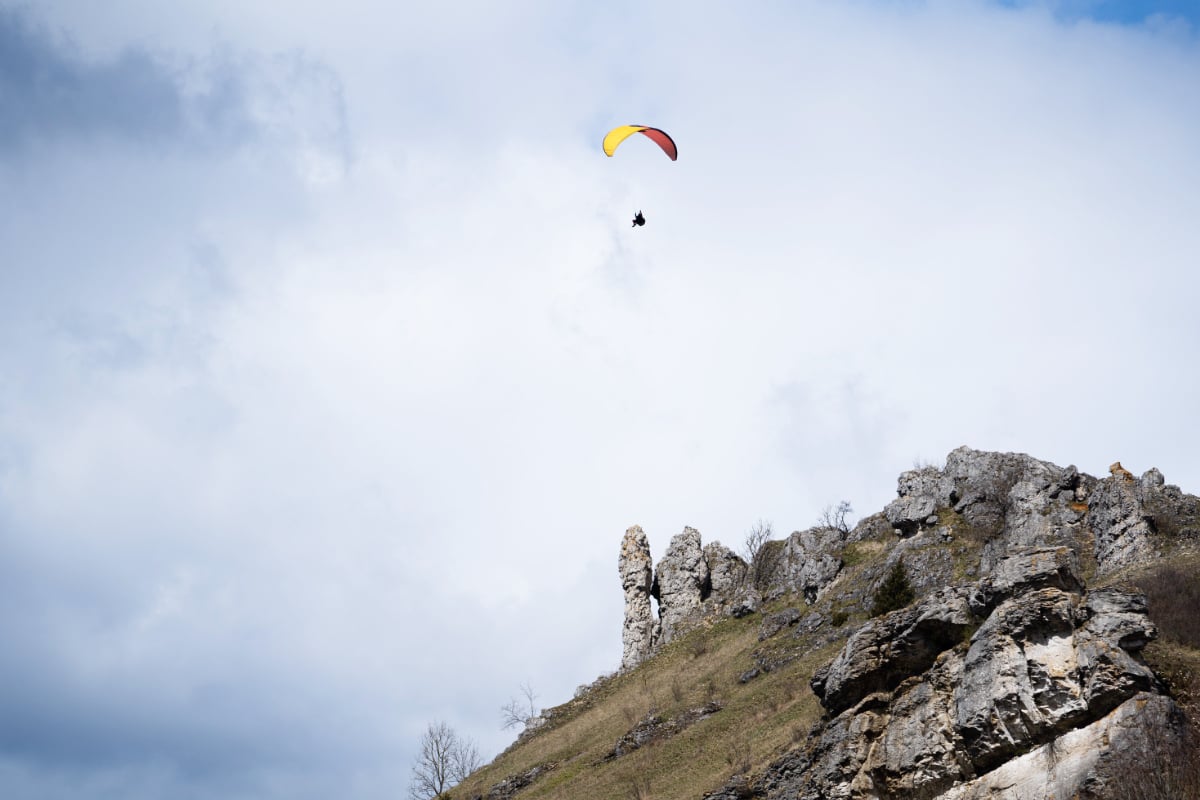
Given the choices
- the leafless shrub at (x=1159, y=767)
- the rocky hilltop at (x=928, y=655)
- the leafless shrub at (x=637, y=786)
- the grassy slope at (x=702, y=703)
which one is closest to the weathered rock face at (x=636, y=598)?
the rocky hilltop at (x=928, y=655)

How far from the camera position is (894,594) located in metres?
52.4

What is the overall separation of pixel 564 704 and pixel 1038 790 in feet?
171

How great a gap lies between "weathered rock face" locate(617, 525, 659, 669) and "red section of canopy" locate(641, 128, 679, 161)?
43472mm

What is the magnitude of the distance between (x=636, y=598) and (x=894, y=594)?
35154 millimetres

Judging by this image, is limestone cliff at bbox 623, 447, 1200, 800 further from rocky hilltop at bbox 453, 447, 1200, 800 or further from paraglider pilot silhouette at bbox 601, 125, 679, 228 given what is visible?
paraglider pilot silhouette at bbox 601, 125, 679, 228

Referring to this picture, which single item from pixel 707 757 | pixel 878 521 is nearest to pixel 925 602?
pixel 707 757

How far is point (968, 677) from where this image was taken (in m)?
28.2

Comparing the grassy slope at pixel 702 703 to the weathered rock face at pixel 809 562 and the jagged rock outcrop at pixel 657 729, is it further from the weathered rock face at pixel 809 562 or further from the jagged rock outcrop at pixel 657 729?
the weathered rock face at pixel 809 562

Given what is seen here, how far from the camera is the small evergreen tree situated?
5183 centimetres

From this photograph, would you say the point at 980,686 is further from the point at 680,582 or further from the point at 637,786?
the point at 680,582

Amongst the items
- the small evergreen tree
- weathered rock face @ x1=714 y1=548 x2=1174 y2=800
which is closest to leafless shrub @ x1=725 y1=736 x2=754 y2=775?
weathered rock face @ x1=714 y1=548 x2=1174 y2=800

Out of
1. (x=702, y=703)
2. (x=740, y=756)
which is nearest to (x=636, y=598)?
(x=702, y=703)

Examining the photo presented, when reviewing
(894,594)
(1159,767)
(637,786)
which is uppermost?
(894,594)

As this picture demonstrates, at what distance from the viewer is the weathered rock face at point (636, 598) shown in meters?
80.8
